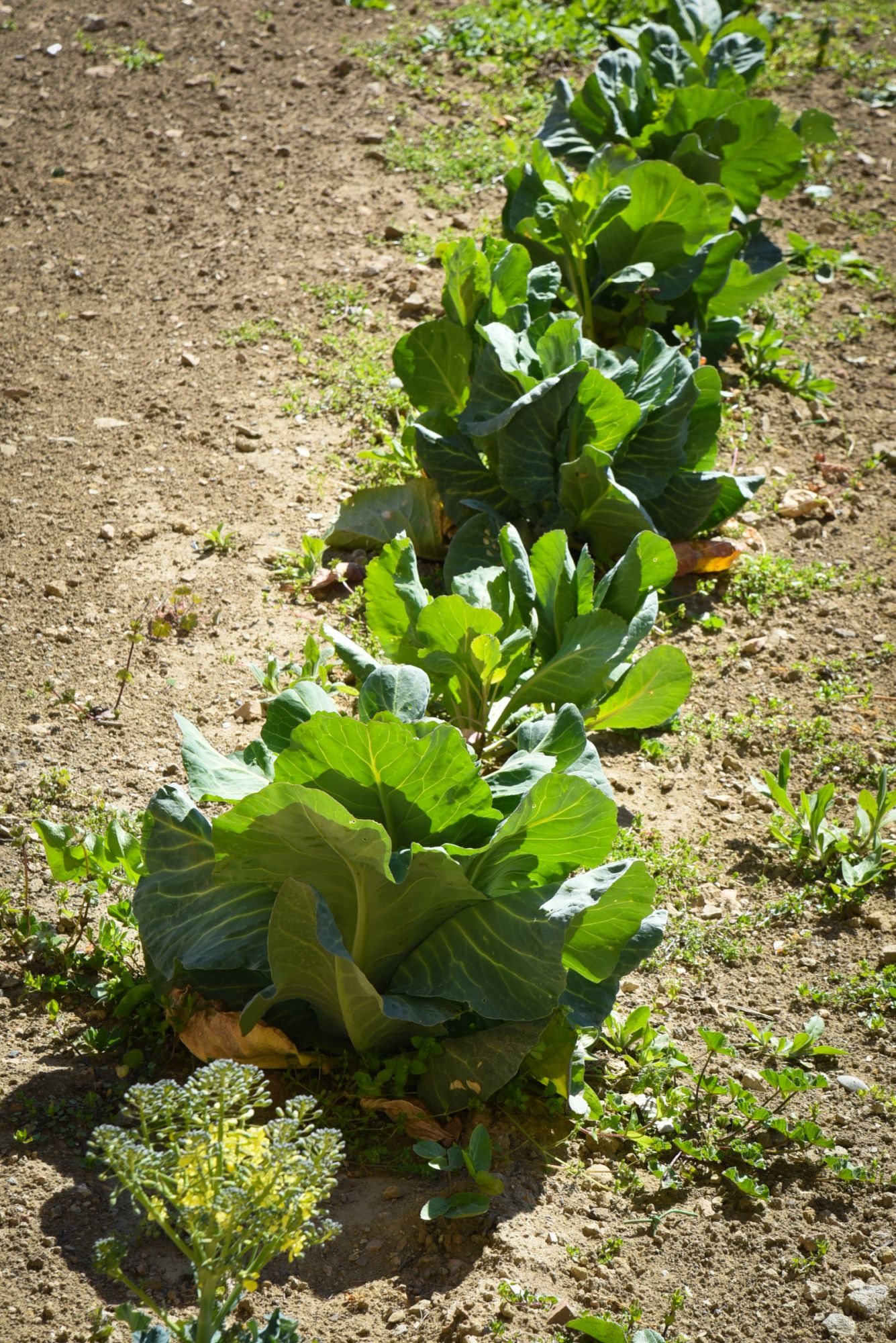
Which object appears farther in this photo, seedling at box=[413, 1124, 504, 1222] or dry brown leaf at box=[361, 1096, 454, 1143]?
dry brown leaf at box=[361, 1096, 454, 1143]

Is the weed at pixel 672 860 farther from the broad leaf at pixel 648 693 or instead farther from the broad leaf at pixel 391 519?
the broad leaf at pixel 391 519

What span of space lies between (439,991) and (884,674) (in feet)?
7.36

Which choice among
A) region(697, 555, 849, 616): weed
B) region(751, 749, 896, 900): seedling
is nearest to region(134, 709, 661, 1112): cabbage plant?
region(751, 749, 896, 900): seedling

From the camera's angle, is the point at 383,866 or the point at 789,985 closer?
the point at 383,866

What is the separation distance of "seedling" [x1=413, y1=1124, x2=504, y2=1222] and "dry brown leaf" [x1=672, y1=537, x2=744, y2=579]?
240 cm

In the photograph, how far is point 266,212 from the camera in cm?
573

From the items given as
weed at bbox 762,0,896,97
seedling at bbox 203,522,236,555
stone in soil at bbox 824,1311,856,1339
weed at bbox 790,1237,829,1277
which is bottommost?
weed at bbox 790,1237,829,1277

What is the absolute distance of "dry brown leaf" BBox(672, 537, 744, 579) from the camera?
4199mm

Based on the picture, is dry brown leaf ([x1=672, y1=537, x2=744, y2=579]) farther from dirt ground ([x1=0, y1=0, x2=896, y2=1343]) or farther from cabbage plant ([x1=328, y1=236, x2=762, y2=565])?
dirt ground ([x1=0, y1=0, x2=896, y2=1343])

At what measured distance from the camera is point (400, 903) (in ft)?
7.61

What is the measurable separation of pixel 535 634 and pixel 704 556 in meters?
1.18

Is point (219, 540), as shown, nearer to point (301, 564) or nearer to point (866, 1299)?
point (301, 564)

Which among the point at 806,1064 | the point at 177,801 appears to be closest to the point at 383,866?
the point at 177,801

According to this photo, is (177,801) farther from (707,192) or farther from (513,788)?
(707,192)
